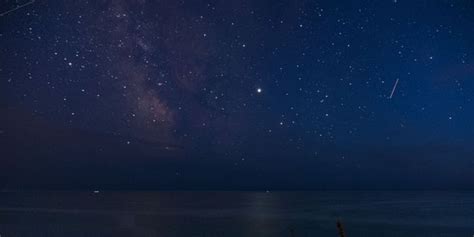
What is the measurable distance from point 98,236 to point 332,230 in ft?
92.9

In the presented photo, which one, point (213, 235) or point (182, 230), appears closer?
point (213, 235)

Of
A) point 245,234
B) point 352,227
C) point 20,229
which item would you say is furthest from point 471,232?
point 20,229

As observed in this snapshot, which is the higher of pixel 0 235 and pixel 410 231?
pixel 0 235

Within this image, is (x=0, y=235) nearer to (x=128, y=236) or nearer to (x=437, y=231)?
(x=128, y=236)

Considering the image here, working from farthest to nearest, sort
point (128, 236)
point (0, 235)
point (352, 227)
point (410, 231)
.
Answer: point (352, 227) < point (410, 231) < point (128, 236) < point (0, 235)

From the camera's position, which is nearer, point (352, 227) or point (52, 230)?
point (52, 230)

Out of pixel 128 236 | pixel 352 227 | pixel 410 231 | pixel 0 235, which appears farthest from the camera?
pixel 352 227

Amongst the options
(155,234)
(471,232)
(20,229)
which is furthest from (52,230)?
(471,232)

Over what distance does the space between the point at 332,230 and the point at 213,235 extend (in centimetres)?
1588

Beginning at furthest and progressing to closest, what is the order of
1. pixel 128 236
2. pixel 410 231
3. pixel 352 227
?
pixel 352 227 → pixel 410 231 → pixel 128 236

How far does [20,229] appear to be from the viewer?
190 ft

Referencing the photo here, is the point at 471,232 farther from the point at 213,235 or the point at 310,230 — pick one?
the point at 213,235

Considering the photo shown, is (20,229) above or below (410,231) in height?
above

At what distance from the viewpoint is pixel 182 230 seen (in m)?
58.8
